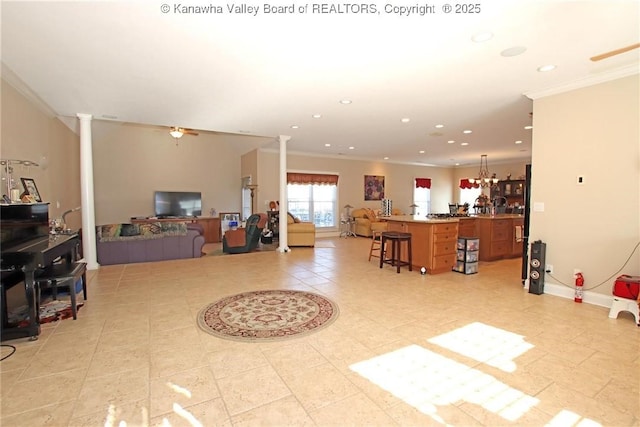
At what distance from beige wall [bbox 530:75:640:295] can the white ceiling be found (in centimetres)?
32

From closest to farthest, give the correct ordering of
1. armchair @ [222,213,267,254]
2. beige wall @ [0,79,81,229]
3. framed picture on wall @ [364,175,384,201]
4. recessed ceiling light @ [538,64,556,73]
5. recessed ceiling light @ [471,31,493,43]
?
recessed ceiling light @ [471,31,493,43] → recessed ceiling light @ [538,64,556,73] → beige wall @ [0,79,81,229] → armchair @ [222,213,267,254] → framed picture on wall @ [364,175,384,201]

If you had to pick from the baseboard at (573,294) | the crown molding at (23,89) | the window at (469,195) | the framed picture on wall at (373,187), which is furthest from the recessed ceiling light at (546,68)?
the window at (469,195)

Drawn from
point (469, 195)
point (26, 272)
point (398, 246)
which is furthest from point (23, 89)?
point (469, 195)

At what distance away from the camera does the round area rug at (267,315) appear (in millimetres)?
2830

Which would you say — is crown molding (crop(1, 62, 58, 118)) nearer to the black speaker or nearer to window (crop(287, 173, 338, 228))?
window (crop(287, 173, 338, 228))

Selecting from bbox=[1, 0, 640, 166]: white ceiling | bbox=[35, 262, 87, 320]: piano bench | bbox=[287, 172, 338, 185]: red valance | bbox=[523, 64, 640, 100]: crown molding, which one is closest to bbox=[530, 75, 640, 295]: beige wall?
bbox=[523, 64, 640, 100]: crown molding

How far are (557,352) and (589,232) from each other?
192cm

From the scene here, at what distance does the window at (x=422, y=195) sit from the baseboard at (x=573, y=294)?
8093 millimetres

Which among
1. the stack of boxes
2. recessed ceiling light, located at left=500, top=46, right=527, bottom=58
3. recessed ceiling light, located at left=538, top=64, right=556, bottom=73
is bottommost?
the stack of boxes

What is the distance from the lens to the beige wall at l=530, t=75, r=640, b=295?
3301 mm

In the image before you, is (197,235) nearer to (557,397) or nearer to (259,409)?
(259,409)

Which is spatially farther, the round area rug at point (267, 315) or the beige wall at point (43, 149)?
the beige wall at point (43, 149)

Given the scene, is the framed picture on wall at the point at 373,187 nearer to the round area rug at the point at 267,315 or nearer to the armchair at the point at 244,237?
the armchair at the point at 244,237

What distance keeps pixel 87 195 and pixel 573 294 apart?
7453mm
